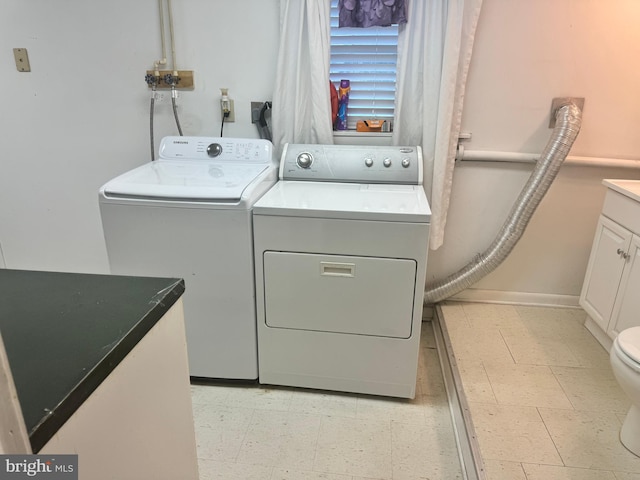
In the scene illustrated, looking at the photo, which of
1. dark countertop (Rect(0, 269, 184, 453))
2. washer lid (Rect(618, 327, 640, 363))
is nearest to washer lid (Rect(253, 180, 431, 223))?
washer lid (Rect(618, 327, 640, 363))

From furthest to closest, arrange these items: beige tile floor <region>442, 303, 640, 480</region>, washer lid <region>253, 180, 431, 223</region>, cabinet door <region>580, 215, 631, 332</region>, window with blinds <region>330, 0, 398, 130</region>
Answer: window with blinds <region>330, 0, 398, 130</region> → cabinet door <region>580, 215, 631, 332</region> → washer lid <region>253, 180, 431, 223</region> → beige tile floor <region>442, 303, 640, 480</region>

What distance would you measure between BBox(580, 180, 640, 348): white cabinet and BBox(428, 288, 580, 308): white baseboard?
0.87 feet

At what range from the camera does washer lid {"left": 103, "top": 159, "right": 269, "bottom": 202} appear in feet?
5.77

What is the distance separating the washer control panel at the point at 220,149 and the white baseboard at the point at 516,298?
1353mm

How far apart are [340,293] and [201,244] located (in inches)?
23.3

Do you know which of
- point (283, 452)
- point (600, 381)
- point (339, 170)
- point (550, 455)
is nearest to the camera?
point (550, 455)

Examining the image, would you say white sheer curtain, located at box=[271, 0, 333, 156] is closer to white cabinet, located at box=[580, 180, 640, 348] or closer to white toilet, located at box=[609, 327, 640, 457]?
white cabinet, located at box=[580, 180, 640, 348]

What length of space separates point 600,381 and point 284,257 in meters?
1.48

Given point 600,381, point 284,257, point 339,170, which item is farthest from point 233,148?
point 600,381

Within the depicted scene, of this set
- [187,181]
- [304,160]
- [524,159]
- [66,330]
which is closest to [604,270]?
[524,159]

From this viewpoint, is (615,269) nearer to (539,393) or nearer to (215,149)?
(539,393)

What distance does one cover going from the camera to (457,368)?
2.05 meters

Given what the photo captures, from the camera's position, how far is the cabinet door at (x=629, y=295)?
74.1 inches

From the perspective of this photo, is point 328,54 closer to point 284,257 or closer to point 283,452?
point 284,257
